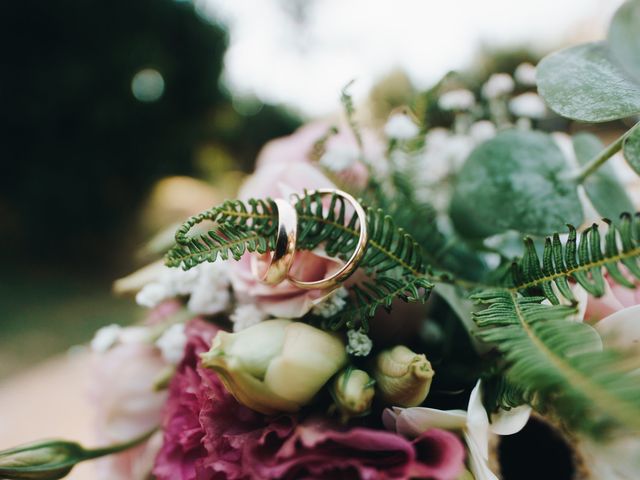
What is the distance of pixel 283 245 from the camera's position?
246 millimetres

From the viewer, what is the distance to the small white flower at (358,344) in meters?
0.25

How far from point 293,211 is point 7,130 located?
8.17 ft

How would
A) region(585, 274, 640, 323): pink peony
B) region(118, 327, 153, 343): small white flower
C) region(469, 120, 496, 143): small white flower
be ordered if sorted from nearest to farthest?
region(585, 274, 640, 323): pink peony < region(118, 327, 153, 343): small white flower < region(469, 120, 496, 143): small white flower

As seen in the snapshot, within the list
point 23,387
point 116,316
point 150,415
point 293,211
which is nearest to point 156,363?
point 150,415

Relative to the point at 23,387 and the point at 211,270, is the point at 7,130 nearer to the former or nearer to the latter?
the point at 23,387

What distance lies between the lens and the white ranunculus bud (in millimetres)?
213

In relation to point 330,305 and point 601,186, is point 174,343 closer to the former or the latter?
point 330,305

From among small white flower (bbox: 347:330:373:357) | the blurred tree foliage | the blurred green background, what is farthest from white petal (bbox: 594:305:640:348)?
the blurred tree foliage

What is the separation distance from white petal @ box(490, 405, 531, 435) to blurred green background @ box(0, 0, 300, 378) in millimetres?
1875

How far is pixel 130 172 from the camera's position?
96.0 inches

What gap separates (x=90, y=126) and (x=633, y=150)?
2427 millimetres

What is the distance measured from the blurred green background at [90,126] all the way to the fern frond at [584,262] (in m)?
1.89

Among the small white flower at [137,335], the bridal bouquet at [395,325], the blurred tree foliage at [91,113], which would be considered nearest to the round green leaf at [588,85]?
the bridal bouquet at [395,325]

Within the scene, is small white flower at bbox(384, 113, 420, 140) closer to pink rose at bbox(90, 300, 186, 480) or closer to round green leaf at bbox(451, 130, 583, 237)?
round green leaf at bbox(451, 130, 583, 237)
